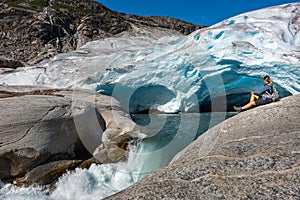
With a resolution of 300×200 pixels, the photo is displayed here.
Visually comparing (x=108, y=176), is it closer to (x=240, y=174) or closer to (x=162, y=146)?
(x=162, y=146)

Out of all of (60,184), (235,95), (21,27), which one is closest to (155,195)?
(60,184)

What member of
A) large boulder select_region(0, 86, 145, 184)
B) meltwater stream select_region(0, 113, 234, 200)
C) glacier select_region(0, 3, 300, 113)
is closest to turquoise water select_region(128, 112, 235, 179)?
meltwater stream select_region(0, 113, 234, 200)

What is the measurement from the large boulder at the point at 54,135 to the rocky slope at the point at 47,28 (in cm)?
2294

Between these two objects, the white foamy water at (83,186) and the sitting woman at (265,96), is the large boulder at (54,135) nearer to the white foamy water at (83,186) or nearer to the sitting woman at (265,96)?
the white foamy water at (83,186)

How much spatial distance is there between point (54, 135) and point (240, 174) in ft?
16.3

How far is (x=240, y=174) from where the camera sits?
3.48m

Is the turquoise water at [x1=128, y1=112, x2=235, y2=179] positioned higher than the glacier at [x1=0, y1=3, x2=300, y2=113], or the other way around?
the glacier at [x1=0, y1=3, x2=300, y2=113]

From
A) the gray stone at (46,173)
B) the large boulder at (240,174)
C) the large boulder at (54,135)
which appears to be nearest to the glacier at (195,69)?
A: the large boulder at (54,135)

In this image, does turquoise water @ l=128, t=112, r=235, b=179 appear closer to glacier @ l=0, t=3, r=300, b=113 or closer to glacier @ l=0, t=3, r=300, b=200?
glacier @ l=0, t=3, r=300, b=200

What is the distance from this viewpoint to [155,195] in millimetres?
3334

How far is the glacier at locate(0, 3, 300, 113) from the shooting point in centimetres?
1167

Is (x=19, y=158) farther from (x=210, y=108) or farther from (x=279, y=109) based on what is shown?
(x=210, y=108)

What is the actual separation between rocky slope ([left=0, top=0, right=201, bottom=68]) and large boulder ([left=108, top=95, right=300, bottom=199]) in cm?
2789

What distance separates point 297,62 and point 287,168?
27.9 feet
